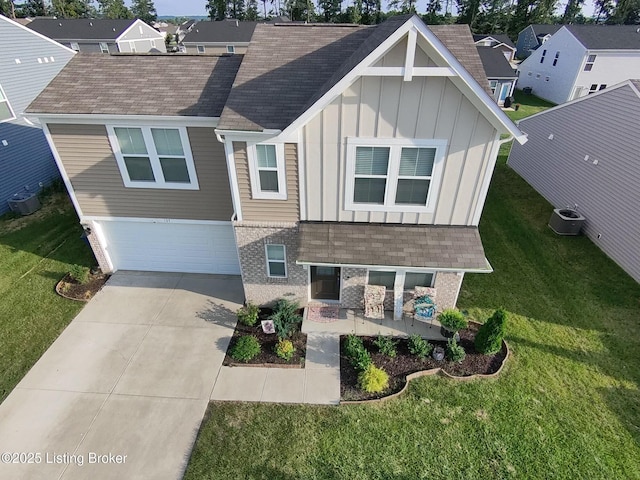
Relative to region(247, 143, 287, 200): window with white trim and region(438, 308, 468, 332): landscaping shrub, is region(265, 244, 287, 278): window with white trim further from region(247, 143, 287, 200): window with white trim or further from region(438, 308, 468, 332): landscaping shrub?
region(438, 308, 468, 332): landscaping shrub

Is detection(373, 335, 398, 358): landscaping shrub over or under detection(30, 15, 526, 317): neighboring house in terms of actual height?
under

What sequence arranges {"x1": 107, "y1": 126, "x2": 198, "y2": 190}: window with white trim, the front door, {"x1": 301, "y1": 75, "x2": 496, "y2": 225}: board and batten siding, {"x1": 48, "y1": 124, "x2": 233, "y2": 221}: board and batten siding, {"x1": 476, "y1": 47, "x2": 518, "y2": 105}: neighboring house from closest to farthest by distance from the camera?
{"x1": 301, "y1": 75, "x2": 496, "y2": 225}: board and batten siding, {"x1": 107, "y1": 126, "x2": 198, "y2": 190}: window with white trim, {"x1": 48, "y1": 124, "x2": 233, "y2": 221}: board and batten siding, the front door, {"x1": 476, "y1": 47, "x2": 518, "y2": 105}: neighboring house

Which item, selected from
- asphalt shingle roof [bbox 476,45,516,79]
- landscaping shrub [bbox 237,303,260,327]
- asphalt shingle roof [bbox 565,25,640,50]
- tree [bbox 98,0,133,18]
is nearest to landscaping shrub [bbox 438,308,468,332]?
landscaping shrub [bbox 237,303,260,327]

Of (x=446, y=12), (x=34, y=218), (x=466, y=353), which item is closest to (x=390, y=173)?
(x=466, y=353)

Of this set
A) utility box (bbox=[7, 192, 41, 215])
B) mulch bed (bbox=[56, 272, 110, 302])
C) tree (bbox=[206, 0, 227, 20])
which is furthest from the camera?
tree (bbox=[206, 0, 227, 20])

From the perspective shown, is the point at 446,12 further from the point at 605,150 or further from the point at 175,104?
the point at 175,104

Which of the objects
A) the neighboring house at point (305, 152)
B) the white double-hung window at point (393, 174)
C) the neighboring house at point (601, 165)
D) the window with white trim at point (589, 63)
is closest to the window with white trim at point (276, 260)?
the neighboring house at point (305, 152)
